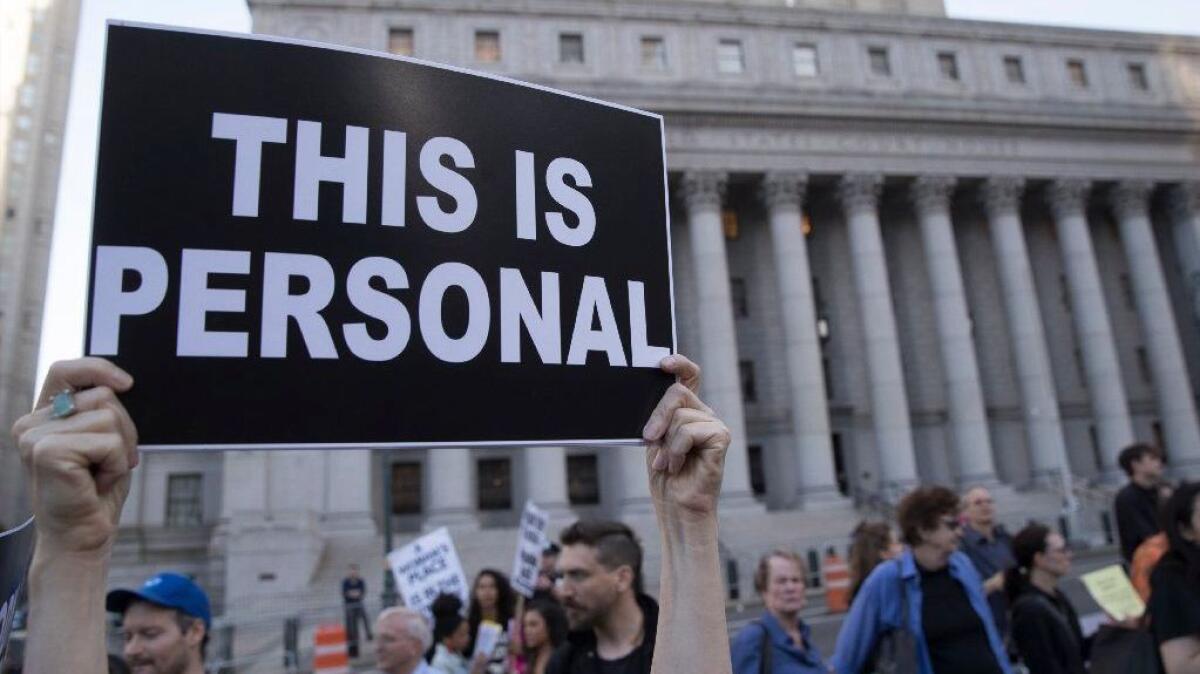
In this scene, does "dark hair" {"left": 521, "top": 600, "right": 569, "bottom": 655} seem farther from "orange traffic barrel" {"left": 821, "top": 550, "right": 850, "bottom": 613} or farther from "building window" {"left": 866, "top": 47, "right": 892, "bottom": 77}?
"building window" {"left": 866, "top": 47, "right": 892, "bottom": 77}

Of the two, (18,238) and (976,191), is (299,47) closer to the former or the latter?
(18,238)

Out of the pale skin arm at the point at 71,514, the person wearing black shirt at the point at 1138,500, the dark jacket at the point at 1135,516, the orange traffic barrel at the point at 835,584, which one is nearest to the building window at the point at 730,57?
the orange traffic barrel at the point at 835,584

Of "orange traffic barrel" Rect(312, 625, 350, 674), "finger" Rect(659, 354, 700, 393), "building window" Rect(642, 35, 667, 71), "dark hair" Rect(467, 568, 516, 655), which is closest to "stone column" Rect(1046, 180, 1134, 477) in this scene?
"building window" Rect(642, 35, 667, 71)

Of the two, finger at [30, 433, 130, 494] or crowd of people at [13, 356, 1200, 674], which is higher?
finger at [30, 433, 130, 494]

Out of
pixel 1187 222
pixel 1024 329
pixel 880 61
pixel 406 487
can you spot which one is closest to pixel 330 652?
pixel 406 487

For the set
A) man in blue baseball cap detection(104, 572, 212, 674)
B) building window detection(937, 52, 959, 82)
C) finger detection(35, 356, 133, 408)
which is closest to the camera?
finger detection(35, 356, 133, 408)

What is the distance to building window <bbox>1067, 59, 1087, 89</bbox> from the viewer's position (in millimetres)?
40531

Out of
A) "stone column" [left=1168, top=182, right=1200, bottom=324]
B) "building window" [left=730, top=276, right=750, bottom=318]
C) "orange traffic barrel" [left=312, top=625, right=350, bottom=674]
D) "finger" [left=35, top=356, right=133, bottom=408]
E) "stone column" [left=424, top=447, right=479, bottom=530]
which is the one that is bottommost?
"orange traffic barrel" [left=312, top=625, right=350, bottom=674]

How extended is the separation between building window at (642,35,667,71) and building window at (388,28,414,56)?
9.87 m

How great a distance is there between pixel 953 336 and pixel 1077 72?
16635mm

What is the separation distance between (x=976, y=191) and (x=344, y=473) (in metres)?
30.5

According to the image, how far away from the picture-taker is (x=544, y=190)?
2.83 metres

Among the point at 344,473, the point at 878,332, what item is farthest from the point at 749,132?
the point at 344,473

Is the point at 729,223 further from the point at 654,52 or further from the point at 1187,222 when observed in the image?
the point at 1187,222
